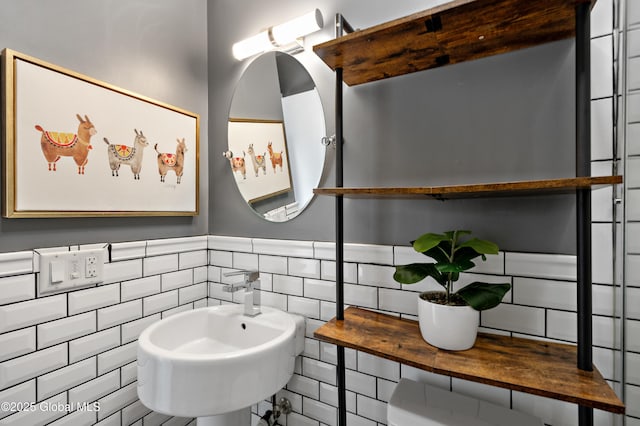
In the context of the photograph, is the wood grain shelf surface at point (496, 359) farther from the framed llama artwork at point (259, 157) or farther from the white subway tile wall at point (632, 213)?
the framed llama artwork at point (259, 157)

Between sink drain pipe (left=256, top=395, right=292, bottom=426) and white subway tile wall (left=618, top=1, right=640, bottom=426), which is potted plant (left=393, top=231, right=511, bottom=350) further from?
sink drain pipe (left=256, top=395, right=292, bottom=426)

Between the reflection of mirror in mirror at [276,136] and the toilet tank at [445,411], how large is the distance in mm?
708

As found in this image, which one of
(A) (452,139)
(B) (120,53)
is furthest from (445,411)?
(B) (120,53)

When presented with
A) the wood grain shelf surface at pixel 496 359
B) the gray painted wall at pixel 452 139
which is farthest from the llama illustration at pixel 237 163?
the wood grain shelf surface at pixel 496 359

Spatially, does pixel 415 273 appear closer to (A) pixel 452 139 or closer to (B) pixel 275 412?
(A) pixel 452 139

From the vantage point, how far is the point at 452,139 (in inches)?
35.9

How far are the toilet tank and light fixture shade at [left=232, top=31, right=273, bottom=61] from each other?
130cm

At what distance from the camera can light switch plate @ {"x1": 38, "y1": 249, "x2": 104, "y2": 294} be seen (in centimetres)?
92

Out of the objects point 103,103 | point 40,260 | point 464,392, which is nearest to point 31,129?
point 103,103

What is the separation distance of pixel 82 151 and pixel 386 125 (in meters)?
1.00

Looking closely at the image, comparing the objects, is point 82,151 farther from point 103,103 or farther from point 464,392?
point 464,392

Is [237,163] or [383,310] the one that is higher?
[237,163]

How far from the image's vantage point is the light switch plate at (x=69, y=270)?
0.92 m

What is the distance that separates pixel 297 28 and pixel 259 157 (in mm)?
504
